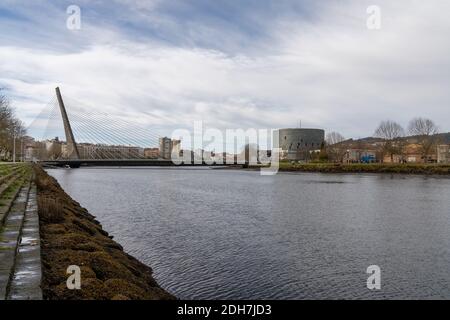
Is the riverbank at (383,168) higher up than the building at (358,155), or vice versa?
the building at (358,155)

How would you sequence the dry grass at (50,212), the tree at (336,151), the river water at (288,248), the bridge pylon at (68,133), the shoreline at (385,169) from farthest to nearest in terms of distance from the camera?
the tree at (336,151)
the bridge pylon at (68,133)
the shoreline at (385,169)
the dry grass at (50,212)
the river water at (288,248)

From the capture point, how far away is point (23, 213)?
14.1 metres

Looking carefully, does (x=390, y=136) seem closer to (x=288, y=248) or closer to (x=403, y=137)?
(x=403, y=137)

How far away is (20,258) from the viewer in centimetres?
867

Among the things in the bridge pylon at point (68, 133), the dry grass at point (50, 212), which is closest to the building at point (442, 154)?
the bridge pylon at point (68, 133)

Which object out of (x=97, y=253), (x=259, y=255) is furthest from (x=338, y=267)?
(x=97, y=253)

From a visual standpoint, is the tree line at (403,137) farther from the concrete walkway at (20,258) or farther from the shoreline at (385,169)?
the concrete walkway at (20,258)

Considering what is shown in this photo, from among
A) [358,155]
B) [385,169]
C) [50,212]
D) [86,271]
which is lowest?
[86,271]

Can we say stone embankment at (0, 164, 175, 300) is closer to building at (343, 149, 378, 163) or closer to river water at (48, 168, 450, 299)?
river water at (48, 168, 450, 299)

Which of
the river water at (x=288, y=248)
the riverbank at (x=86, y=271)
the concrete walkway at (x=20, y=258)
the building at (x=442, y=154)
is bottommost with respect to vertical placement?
the river water at (x=288, y=248)

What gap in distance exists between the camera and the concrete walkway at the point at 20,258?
6789 mm

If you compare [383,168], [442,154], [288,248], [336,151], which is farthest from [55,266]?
[336,151]
